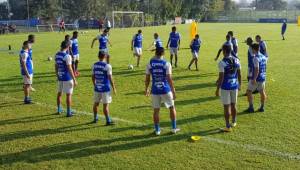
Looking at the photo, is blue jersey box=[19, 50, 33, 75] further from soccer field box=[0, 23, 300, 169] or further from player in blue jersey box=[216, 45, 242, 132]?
player in blue jersey box=[216, 45, 242, 132]

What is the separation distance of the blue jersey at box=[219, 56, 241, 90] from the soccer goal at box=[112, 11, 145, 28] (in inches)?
2520

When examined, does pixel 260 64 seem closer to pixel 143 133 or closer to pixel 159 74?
pixel 159 74

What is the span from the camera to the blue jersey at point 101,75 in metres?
10.1

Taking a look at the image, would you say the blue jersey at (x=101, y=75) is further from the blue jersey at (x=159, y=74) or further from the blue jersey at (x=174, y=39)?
the blue jersey at (x=174, y=39)

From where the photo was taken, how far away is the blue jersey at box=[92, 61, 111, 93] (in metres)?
10.1

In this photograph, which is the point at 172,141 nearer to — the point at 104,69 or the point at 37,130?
the point at 104,69

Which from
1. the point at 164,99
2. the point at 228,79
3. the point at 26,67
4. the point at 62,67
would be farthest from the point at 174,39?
the point at 164,99

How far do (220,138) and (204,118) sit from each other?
185 centimetres

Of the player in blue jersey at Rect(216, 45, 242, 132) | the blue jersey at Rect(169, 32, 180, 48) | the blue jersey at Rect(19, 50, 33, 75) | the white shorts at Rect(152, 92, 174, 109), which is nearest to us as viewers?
the white shorts at Rect(152, 92, 174, 109)

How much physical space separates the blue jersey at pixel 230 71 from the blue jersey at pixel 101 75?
2986 mm

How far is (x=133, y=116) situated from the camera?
11.6m

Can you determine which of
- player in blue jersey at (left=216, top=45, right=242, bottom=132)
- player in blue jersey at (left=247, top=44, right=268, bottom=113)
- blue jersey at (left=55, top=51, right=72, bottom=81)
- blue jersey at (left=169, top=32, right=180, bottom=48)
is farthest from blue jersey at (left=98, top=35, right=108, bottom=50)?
player in blue jersey at (left=216, top=45, right=242, bottom=132)

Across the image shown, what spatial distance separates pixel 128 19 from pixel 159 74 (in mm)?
67943

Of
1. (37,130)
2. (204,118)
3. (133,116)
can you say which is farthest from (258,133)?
(37,130)
